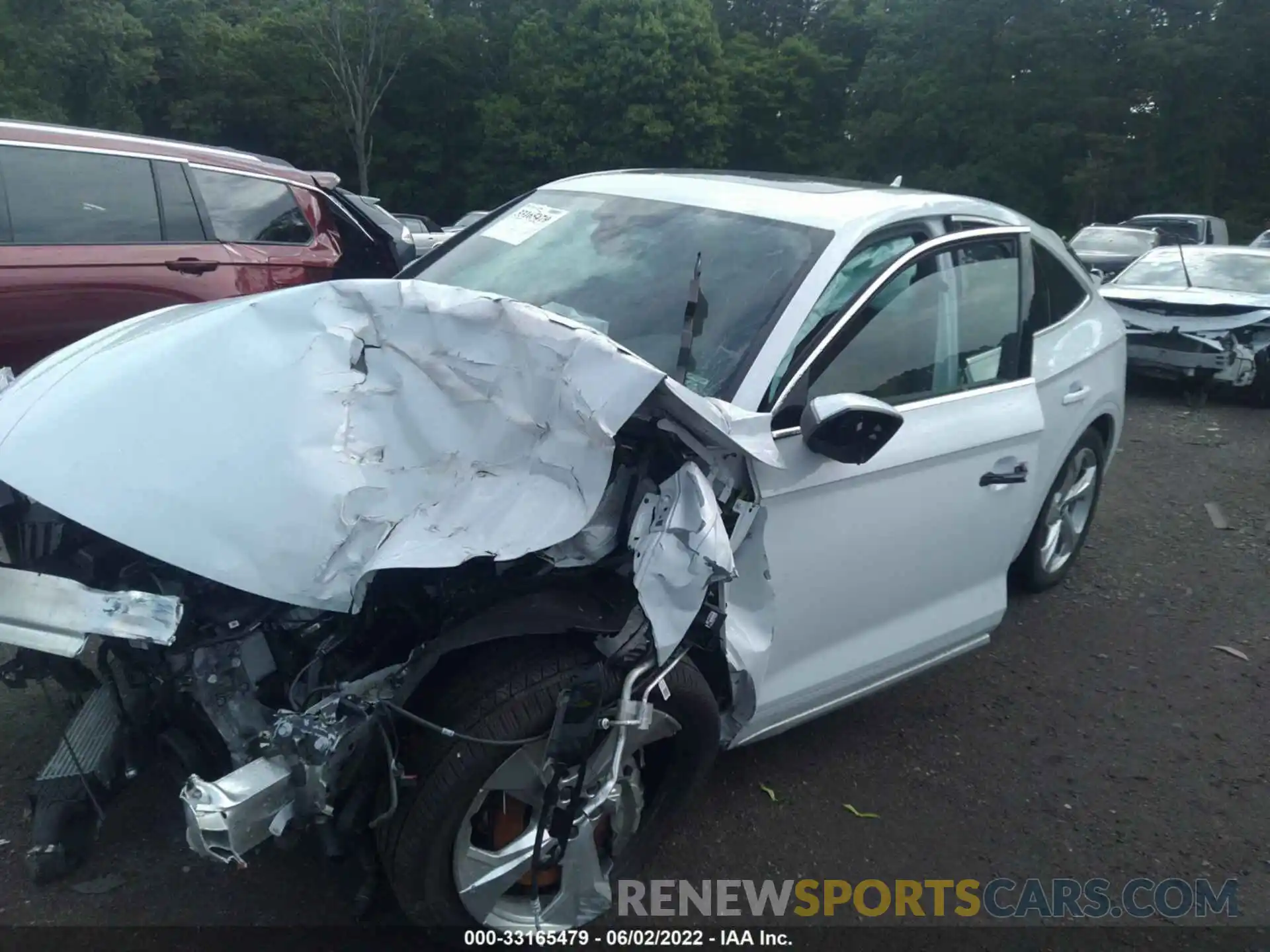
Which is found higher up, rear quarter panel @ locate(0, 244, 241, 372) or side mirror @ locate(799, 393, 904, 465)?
side mirror @ locate(799, 393, 904, 465)

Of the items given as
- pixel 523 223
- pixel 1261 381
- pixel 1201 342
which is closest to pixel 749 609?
pixel 523 223

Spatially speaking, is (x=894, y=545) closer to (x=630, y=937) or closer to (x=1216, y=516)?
(x=630, y=937)

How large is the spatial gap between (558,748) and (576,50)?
38.7 meters

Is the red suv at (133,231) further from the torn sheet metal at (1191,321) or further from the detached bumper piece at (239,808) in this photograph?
the torn sheet metal at (1191,321)

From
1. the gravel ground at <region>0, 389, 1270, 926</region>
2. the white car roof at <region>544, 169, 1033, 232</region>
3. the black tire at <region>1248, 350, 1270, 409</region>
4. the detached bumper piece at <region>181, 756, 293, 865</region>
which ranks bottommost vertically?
the black tire at <region>1248, 350, 1270, 409</region>

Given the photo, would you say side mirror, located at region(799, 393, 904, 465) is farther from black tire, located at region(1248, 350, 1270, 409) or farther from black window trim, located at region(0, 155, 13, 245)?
black tire, located at region(1248, 350, 1270, 409)

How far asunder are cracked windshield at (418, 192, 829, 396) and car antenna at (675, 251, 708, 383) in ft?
0.06

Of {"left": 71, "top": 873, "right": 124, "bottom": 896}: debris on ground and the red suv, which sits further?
the red suv

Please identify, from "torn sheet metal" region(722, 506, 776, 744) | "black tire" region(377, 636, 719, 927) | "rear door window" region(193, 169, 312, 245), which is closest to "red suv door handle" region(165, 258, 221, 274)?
"rear door window" region(193, 169, 312, 245)

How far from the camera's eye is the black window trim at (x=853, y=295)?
296cm

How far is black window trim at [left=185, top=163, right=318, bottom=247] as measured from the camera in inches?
246

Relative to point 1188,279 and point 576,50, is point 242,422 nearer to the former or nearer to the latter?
point 1188,279

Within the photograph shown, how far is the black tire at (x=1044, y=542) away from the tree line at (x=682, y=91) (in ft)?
92.7

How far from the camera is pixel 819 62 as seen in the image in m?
40.1
